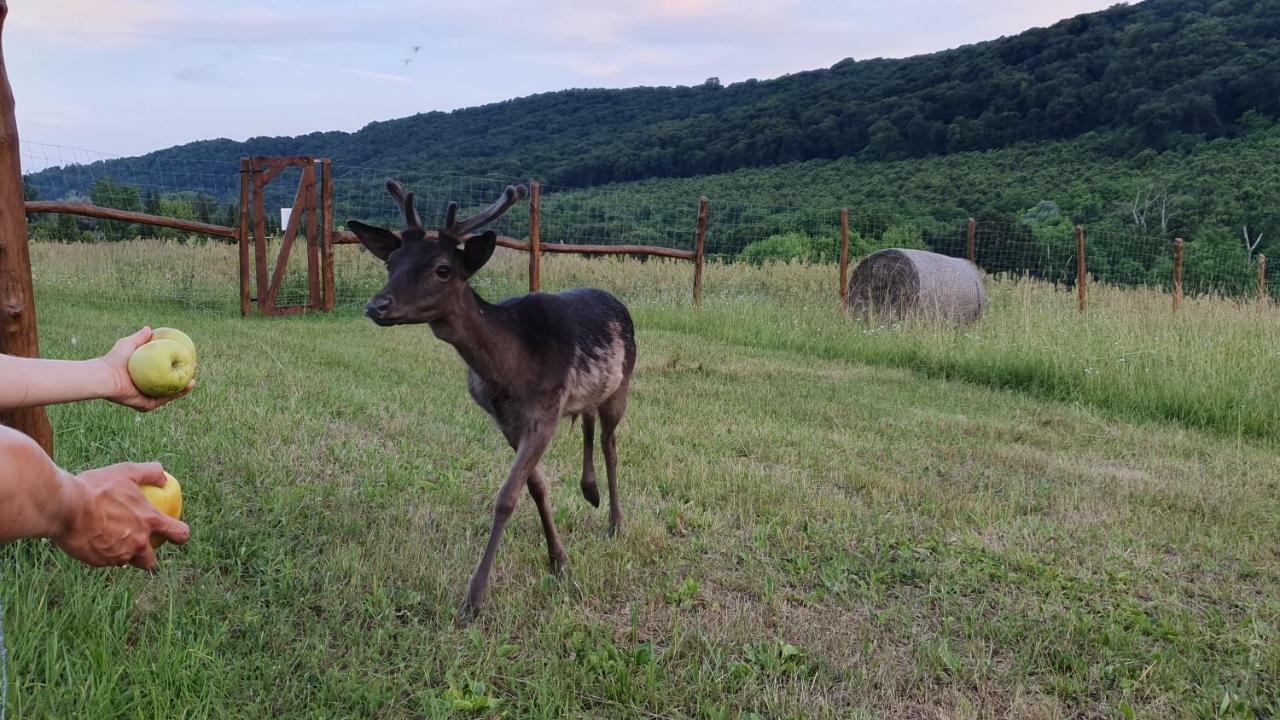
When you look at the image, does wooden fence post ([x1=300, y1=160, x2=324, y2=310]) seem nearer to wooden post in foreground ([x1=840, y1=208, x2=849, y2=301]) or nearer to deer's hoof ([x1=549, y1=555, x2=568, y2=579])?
wooden post in foreground ([x1=840, y1=208, x2=849, y2=301])

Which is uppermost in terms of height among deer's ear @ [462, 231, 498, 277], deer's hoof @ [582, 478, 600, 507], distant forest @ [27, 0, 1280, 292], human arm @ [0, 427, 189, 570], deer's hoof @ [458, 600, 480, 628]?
distant forest @ [27, 0, 1280, 292]

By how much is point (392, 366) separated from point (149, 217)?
634cm

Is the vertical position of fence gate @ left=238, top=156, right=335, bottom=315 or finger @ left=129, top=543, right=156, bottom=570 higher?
fence gate @ left=238, top=156, right=335, bottom=315

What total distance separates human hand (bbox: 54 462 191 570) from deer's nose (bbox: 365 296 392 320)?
155cm

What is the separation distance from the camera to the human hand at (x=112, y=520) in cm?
170

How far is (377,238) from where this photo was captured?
12.9 ft

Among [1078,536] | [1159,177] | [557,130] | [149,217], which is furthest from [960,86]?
[1078,536]

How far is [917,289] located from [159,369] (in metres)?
12.9

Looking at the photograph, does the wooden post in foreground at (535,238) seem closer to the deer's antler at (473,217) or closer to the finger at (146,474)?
the deer's antler at (473,217)

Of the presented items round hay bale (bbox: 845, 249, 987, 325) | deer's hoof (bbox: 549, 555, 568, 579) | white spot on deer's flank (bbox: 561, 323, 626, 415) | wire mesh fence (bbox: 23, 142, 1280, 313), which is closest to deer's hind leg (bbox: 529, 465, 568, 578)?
deer's hoof (bbox: 549, 555, 568, 579)

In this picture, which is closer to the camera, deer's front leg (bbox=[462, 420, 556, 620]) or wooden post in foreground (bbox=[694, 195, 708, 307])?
deer's front leg (bbox=[462, 420, 556, 620])

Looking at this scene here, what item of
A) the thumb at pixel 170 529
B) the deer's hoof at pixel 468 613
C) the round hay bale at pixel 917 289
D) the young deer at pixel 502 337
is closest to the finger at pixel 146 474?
the thumb at pixel 170 529

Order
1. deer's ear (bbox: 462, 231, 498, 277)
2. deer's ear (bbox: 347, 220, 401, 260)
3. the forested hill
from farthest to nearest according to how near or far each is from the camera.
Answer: the forested hill → deer's ear (bbox: 347, 220, 401, 260) → deer's ear (bbox: 462, 231, 498, 277)

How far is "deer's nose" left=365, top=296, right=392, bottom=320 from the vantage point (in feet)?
11.3
